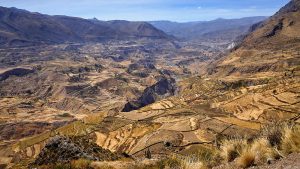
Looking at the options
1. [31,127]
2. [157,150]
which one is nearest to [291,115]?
[157,150]

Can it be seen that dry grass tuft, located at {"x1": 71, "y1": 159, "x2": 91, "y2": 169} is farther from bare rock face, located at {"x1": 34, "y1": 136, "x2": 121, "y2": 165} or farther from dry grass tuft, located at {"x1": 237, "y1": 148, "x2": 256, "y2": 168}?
dry grass tuft, located at {"x1": 237, "y1": 148, "x2": 256, "y2": 168}

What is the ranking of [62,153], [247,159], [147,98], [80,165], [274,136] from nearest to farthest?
[247,159]
[274,136]
[80,165]
[62,153]
[147,98]

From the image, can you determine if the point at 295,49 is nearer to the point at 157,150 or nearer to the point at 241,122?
the point at 241,122

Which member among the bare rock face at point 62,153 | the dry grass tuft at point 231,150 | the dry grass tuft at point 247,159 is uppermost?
the dry grass tuft at point 247,159

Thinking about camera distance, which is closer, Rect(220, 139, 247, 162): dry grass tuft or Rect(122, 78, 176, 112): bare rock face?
Rect(220, 139, 247, 162): dry grass tuft

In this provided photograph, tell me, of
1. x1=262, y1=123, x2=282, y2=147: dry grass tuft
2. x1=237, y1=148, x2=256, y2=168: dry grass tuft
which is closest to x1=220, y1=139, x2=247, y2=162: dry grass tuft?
x1=262, y1=123, x2=282, y2=147: dry grass tuft

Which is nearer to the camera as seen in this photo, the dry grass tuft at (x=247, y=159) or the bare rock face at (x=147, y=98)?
the dry grass tuft at (x=247, y=159)

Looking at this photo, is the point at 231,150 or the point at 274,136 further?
the point at 274,136

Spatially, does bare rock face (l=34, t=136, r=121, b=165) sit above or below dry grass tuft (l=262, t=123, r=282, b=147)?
below

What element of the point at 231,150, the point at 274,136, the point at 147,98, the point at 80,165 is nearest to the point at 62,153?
the point at 80,165

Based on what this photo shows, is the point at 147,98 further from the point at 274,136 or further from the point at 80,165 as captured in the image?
the point at 274,136

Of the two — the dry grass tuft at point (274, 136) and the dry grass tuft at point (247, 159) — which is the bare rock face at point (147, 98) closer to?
the dry grass tuft at point (274, 136)

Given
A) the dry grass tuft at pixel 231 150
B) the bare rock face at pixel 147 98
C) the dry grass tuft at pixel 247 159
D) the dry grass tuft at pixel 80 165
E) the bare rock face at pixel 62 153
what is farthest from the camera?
the bare rock face at pixel 147 98

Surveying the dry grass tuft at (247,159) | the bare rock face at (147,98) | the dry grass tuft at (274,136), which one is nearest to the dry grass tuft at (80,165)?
the dry grass tuft at (247,159)
